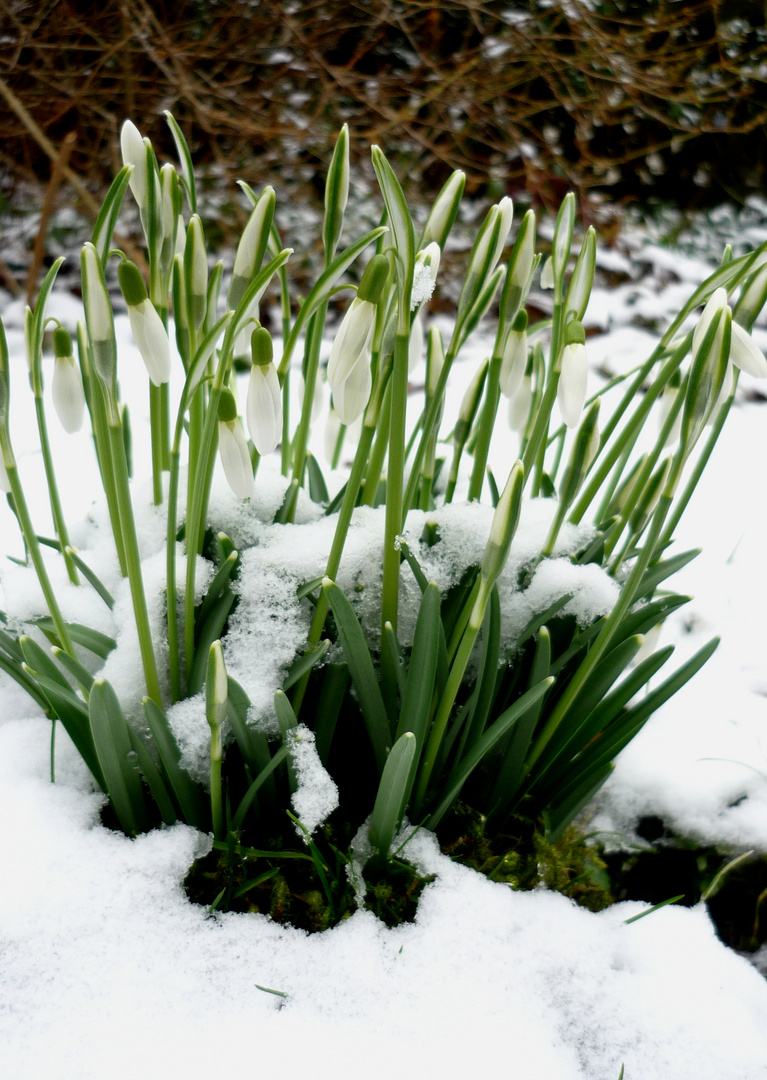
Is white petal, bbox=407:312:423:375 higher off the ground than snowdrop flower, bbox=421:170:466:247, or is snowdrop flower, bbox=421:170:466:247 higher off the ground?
snowdrop flower, bbox=421:170:466:247

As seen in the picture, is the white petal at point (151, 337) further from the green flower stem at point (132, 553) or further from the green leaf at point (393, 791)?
the green leaf at point (393, 791)

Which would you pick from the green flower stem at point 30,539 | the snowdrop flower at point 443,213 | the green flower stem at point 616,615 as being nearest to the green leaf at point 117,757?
the green flower stem at point 30,539

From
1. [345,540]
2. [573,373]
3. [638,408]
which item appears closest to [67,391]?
[345,540]

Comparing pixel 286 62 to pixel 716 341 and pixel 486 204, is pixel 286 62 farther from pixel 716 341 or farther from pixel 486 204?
pixel 716 341

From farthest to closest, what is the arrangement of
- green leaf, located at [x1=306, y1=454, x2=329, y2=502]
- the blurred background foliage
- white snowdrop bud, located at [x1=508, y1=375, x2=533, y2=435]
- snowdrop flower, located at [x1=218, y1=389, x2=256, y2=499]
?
the blurred background foliage < green leaf, located at [x1=306, y1=454, x2=329, y2=502] < white snowdrop bud, located at [x1=508, y1=375, x2=533, y2=435] < snowdrop flower, located at [x1=218, y1=389, x2=256, y2=499]

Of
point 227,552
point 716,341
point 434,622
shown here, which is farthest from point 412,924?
point 716,341

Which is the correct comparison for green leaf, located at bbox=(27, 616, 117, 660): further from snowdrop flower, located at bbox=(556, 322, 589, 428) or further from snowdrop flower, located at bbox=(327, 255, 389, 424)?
snowdrop flower, located at bbox=(556, 322, 589, 428)

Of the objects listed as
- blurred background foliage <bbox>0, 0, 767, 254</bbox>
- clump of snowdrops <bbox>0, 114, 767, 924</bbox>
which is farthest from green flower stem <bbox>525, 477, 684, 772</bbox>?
blurred background foliage <bbox>0, 0, 767, 254</bbox>
